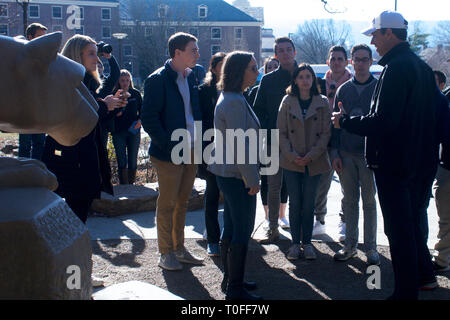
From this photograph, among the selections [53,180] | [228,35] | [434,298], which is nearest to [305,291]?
[434,298]

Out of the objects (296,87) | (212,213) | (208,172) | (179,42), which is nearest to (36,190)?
(179,42)

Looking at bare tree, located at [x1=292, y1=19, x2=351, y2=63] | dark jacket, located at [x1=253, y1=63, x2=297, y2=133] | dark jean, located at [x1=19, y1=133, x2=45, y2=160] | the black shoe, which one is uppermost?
bare tree, located at [x1=292, y1=19, x2=351, y2=63]

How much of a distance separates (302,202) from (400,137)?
163 centimetres

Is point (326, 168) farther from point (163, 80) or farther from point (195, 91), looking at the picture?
point (163, 80)

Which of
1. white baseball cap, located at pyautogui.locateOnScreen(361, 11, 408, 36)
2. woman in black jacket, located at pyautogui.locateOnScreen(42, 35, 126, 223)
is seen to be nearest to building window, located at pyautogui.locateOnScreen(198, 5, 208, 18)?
woman in black jacket, located at pyautogui.locateOnScreen(42, 35, 126, 223)

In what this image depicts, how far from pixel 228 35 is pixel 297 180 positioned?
58.2 metres

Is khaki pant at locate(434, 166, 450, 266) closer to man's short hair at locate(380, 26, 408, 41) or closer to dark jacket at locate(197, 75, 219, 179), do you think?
man's short hair at locate(380, 26, 408, 41)

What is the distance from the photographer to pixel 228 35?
61.6 m

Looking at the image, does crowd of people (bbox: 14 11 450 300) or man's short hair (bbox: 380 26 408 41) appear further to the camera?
man's short hair (bbox: 380 26 408 41)

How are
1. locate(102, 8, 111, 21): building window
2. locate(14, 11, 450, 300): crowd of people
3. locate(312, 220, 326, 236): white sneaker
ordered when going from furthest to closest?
locate(102, 8, 111, 21): building window
locate(312, 220, 326, 236): white sneaker
locate(14, 11, 450, 300): crowd of people

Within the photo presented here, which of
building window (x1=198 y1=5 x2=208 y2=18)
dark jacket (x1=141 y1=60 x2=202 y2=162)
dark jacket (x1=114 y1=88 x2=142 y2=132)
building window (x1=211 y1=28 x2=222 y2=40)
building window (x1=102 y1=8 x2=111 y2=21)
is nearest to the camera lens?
dark jacket (x1=141 y1=60 x2=202 y2=162)

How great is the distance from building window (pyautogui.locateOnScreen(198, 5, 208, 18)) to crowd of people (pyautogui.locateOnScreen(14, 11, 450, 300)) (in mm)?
56430

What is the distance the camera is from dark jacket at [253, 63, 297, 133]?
19.0 ft

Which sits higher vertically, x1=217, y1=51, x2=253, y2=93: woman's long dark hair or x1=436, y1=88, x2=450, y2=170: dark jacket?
x1=217, y1=51, x2=253, y2=93: woman's long dark hair
